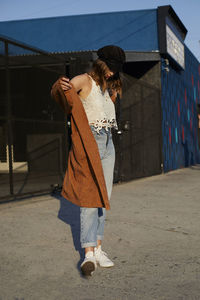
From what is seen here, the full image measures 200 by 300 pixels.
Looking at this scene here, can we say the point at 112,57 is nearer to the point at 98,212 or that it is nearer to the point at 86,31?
the point at 98,212

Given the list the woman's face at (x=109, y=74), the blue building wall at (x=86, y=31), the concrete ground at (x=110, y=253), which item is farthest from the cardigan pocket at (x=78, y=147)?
the blue building wall at (x=86, y=31)

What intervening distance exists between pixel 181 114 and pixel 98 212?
52.4ft

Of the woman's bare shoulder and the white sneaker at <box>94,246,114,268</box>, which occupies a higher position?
the woman's bare shoulder

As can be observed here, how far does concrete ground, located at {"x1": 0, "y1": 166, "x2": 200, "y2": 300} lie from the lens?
2658mm

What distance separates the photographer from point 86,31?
65.1ft

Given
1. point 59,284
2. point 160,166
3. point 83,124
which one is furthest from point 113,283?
point 160,166

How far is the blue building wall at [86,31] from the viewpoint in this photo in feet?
58.3

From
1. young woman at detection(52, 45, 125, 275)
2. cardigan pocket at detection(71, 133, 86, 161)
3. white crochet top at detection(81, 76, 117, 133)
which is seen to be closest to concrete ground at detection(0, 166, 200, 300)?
young woman at detection(52, 45, 125, 275)

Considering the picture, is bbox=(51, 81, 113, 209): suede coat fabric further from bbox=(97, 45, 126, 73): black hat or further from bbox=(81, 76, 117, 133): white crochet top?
bbox=(97, 45, 126, 73): black hat

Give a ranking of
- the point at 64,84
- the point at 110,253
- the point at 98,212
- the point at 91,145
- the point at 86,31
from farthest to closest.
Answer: the point at 86,31 → the point at 110,253 → the point at 98,212 → the point at 91,145 → the point at 64,84

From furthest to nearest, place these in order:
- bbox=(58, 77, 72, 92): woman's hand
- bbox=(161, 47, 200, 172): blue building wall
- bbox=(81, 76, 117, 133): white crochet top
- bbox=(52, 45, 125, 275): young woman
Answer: bbox=(161, 47, 200, 172): blue building wall
bbox=(81, 76, 117, 133): white crochet top
bbox=(52, 45, 125, 275): young woman
bbox=(58, 77, 72, 92): woman's hand

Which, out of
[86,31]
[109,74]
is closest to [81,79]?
[109,74]

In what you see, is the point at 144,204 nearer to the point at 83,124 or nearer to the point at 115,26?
the point at 83,124

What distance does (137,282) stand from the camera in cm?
281
